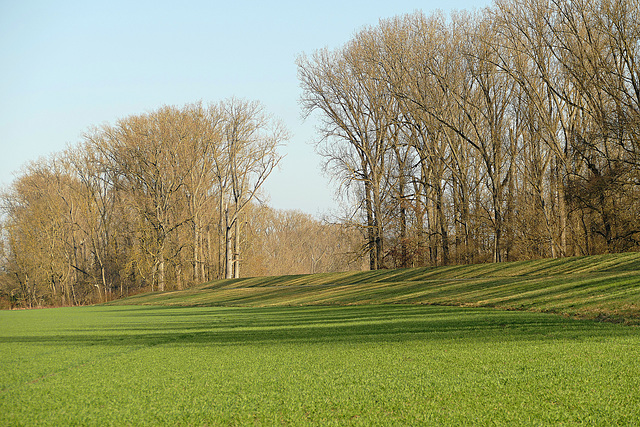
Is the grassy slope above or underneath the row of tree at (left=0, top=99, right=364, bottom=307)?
underneath

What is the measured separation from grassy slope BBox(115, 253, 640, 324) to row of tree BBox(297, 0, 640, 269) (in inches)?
236

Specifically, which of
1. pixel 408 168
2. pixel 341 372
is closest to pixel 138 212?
pixel 408 168

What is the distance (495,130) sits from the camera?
30234 mm

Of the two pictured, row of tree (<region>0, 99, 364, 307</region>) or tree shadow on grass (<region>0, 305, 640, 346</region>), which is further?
row of tree (<region>0, 99, 364, 307</region>)

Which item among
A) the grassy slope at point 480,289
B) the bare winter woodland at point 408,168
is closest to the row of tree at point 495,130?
the bare winter woodland at point 408,168

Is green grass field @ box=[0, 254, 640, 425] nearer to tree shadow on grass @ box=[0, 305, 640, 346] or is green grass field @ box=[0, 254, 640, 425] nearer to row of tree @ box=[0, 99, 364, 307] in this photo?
tree shadow on grass @ box=[0, 305, 640, 346]

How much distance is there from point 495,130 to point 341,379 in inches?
1097

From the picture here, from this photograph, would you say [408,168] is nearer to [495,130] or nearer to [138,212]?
[495,130]

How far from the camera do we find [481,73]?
29234 mm

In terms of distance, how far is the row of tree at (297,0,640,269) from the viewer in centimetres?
2345

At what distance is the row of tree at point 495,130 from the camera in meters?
23.5

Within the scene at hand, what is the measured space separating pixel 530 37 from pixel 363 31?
11.4 meters

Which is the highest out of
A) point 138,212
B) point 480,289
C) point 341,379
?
point 138,212

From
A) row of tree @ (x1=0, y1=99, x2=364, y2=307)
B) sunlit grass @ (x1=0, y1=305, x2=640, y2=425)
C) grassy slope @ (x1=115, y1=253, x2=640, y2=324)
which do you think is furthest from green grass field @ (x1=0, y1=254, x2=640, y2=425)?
row of tree @ (x1=0, y1=99, x2=364, y2=307)
